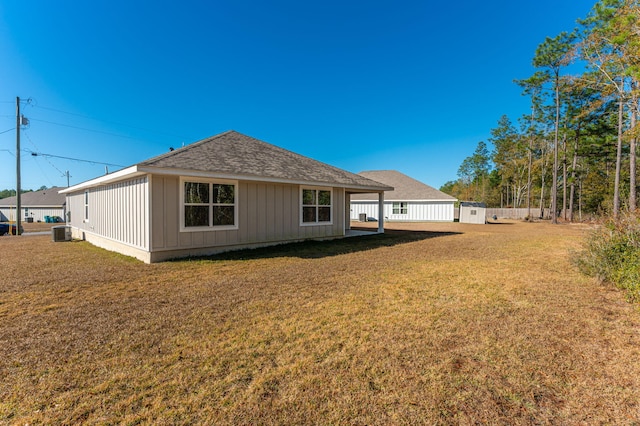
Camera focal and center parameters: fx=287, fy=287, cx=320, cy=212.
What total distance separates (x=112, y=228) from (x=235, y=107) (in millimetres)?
16932

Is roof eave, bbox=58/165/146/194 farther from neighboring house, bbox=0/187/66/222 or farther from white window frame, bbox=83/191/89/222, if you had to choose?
neighboring house, bbox=0/187/66/222

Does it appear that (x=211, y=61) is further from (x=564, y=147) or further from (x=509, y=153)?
(x=509, y=153)

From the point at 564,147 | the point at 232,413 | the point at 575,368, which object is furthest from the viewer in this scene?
the point at 564,147

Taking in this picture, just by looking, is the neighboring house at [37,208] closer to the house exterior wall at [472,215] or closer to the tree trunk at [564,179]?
the house exterior wall at [472,215]

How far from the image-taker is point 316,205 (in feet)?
36.7

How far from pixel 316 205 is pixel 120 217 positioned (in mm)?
6467

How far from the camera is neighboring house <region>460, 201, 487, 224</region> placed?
80.3ft

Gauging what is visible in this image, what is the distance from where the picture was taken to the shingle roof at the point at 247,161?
7.98 meters

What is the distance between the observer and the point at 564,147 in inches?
1171

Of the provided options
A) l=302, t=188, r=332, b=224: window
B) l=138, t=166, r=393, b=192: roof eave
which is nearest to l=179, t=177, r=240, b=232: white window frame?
l=138, t=166, r=393, b=192: roof eave

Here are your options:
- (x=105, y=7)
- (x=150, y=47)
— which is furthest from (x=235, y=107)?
(x=105, y=7)

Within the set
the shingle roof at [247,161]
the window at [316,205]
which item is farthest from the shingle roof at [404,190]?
the window at [316,205]

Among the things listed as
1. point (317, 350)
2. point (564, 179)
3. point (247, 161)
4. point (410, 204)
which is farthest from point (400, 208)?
point (317, 350)

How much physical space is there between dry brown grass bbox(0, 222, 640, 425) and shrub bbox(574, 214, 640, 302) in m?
0.31
